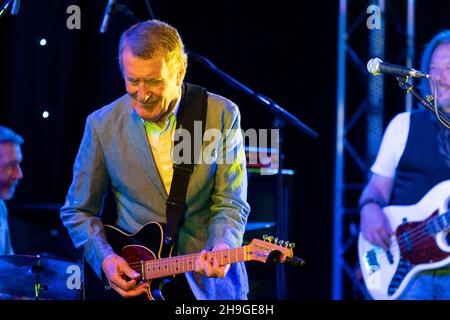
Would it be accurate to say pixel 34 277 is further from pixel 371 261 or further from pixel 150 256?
pixel 371 261

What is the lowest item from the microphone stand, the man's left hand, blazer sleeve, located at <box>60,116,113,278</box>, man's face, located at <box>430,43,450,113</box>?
the man's left hand

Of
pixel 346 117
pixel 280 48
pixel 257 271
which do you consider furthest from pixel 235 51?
pixel 257 271

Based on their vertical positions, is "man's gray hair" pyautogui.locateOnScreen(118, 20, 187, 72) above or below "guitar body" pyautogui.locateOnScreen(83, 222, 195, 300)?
above

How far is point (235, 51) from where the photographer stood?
580cm

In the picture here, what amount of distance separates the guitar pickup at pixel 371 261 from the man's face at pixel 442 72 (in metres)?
0.96

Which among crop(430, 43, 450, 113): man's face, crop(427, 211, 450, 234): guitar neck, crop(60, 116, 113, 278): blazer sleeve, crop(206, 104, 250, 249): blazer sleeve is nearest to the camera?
crop(206, 104, 250, 249): blazer sleeve

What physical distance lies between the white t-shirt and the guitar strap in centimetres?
138

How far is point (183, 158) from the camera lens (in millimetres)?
3797

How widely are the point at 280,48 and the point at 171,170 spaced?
2.63 m

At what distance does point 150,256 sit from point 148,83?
0.83 meters

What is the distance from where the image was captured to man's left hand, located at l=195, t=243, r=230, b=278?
344 centimetres

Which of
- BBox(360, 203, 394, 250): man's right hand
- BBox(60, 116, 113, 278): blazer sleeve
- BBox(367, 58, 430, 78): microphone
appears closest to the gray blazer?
BBox(60, 116, 113, 278): blazer sleeve

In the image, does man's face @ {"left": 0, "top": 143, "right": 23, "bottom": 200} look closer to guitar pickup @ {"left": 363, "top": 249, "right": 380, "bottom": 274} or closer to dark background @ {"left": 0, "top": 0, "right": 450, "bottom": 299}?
dark background @ {"left": 0, "top": 0, "right": 450, "bottom": 299}

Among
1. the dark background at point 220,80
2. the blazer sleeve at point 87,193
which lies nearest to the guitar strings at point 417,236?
the dark background at point 220,80
